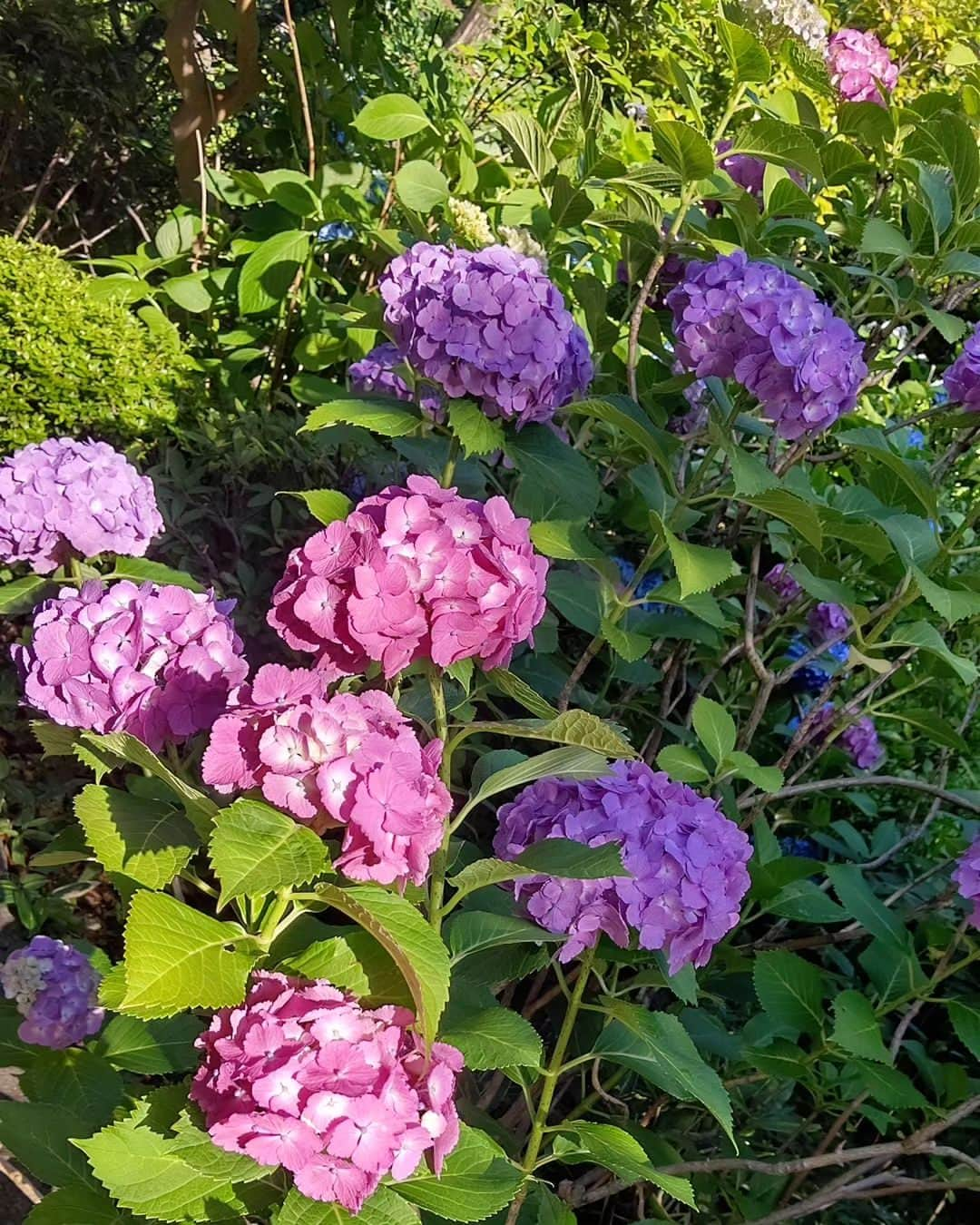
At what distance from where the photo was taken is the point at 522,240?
2.32 m

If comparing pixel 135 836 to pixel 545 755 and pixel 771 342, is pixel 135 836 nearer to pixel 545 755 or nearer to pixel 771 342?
pixel 545 755

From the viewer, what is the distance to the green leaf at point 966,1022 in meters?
1.47

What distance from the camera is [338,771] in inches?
34.1

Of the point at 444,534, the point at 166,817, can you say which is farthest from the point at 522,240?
the point at 166,817

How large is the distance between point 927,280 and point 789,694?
1065mm

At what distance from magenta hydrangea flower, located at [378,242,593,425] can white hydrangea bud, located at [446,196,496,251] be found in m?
0.81

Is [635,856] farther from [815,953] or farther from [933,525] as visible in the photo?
[815,953]

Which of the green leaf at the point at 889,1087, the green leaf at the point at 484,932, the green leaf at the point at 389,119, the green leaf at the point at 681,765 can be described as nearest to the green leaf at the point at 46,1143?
the green leaf at the point at 484,932

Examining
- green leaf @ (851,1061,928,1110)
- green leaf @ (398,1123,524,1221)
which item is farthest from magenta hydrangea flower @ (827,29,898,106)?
green leaf @ (398,1123,524,1221)

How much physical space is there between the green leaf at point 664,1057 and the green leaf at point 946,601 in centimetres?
68

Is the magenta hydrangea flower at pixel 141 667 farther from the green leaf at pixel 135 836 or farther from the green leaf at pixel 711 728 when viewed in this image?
the green leaf at pixel 711 728

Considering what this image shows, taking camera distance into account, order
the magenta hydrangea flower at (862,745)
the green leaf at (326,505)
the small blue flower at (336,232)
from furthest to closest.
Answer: the small blue flower at (336,232) < the magenta hydrangea flower at (862,745) < the green leaf at (326,505)

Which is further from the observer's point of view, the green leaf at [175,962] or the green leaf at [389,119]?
the green leaf at [389,119]

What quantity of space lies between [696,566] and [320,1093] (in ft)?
2.85
